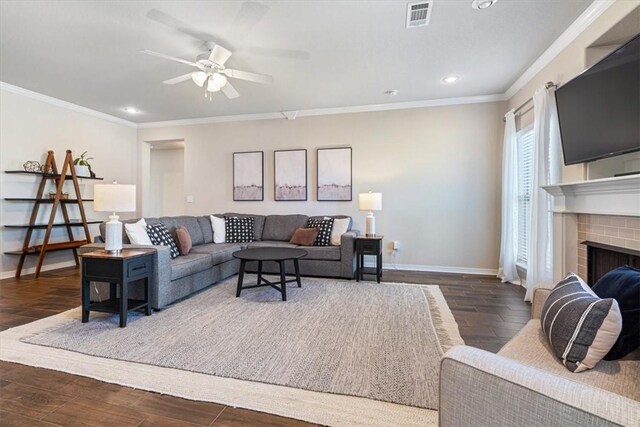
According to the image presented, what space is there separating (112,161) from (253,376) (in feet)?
18.3

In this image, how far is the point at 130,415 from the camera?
1.51m

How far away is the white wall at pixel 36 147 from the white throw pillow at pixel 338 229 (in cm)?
432

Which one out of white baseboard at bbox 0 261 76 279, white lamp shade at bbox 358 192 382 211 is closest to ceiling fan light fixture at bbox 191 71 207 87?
white lamp shade at bbox 358 192 382 211

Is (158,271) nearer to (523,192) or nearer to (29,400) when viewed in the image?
(29,400)

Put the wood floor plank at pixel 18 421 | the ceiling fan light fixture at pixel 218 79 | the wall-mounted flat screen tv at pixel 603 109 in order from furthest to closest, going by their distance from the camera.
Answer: the ceiling fan light fixture at pixel 218 79 < the wall-mounted flat screen tv at pixel 603 109 < the wood floor plank at pixel 18 421

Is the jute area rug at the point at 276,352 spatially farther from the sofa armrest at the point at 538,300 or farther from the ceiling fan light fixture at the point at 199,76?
the ceiling fan light fixture at the point at 199,76

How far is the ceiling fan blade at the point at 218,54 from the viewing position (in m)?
2.84

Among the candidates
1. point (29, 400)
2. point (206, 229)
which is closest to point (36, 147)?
point (206, 229)

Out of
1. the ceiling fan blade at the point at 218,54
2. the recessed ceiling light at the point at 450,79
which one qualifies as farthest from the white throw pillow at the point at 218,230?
the recessed ceiling light at the point at 450,79

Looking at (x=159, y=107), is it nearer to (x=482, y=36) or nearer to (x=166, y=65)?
(x=166, y=65)

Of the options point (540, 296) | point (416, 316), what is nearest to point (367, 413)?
point (540, 296)

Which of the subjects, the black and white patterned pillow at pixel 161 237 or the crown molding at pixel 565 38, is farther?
the black and white patterned pillow at pixel 161 237

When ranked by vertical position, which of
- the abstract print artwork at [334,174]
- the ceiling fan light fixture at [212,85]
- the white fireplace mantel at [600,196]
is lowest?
the white fireplace mantel at [600,196]

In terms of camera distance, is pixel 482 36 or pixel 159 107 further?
pixel 159 107
